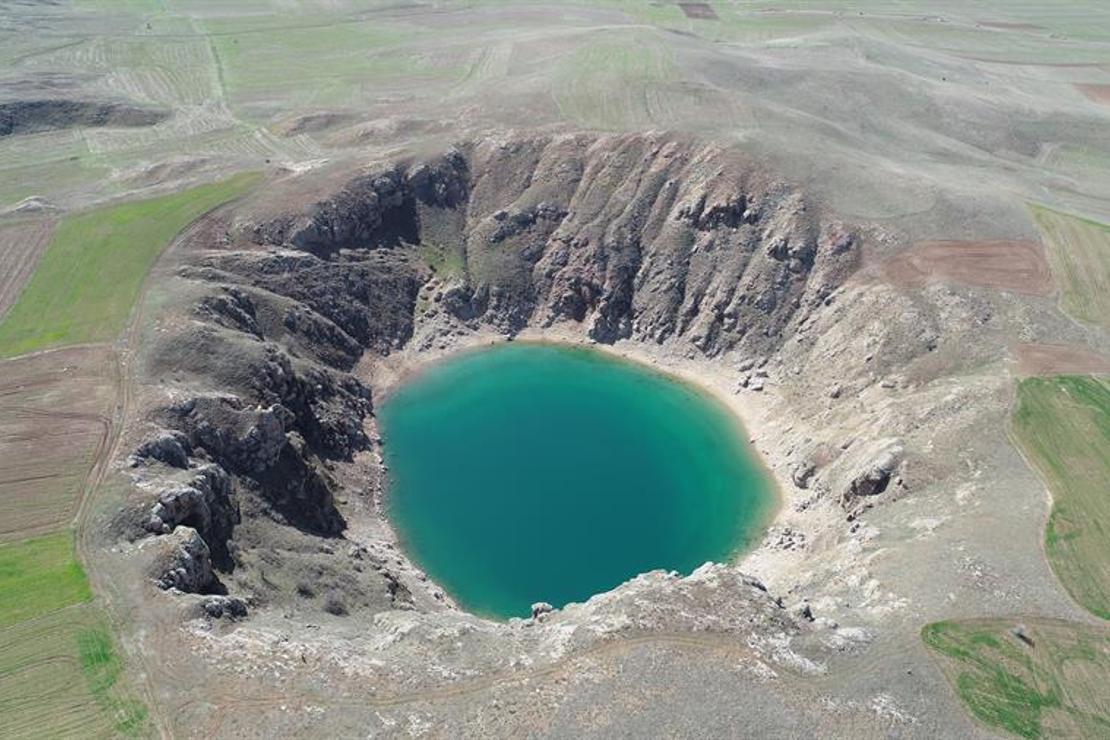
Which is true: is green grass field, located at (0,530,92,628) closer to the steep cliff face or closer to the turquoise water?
the steep cliff face

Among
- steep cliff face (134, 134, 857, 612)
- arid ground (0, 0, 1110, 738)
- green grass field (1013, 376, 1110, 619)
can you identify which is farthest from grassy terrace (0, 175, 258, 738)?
green grass field (1013, 376, 1110, 619)

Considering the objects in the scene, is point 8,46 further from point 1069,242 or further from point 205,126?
point 1069,242

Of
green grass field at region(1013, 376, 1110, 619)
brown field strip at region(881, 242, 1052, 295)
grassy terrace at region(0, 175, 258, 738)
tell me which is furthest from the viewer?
brown field strip at region(881, 242, 1052, 295)

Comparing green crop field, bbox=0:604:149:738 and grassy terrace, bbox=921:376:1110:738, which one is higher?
green crop field, bbox=0:604:149:738

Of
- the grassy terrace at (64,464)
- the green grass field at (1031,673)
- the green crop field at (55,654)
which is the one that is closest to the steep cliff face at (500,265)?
the grassy terrace at (64,464)

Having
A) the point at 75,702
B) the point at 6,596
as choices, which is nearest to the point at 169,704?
the point at 75,702
